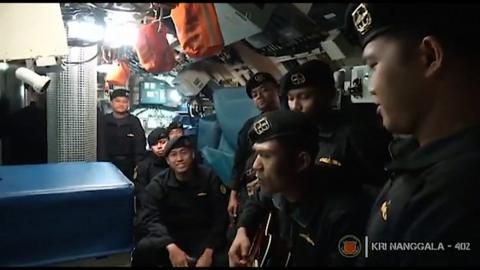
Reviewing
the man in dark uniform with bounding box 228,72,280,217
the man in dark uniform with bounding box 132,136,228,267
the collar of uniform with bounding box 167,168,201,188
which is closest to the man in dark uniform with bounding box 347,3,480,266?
the man in dark uniform with bounding box 132,136,228,267

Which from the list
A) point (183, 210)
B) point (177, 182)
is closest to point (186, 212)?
point (183, 210)

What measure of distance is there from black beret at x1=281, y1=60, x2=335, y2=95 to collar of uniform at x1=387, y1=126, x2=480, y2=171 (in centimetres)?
72

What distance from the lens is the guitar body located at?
3.21 ft

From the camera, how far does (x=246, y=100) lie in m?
2.36

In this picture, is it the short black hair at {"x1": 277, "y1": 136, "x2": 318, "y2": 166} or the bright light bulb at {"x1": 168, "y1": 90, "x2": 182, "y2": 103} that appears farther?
the bright light bulb at {"x1": 168, "y1": 90, "x2": 182, "y2": 103}

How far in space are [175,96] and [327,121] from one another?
3.34 m

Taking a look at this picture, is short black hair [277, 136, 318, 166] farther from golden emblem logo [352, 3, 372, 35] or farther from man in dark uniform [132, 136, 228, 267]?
man in dark uniform [132, 136, 228, 267]

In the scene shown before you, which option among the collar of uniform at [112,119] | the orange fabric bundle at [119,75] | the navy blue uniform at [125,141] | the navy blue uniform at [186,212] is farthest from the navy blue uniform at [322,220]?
the orange fabric bundle at [119,75]

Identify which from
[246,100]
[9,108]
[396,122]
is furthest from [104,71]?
[396,122]

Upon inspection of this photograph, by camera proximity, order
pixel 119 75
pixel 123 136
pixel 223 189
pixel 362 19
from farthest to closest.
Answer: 1. pixel 119 75
2. pixel 123 136
3. pixel 223 189
4. pixel 362 19

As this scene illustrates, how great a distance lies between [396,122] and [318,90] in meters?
0.69

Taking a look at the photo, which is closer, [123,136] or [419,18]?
[419,18]

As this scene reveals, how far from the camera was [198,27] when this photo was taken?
4.92ft

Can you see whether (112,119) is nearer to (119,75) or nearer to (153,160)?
(153,160)
